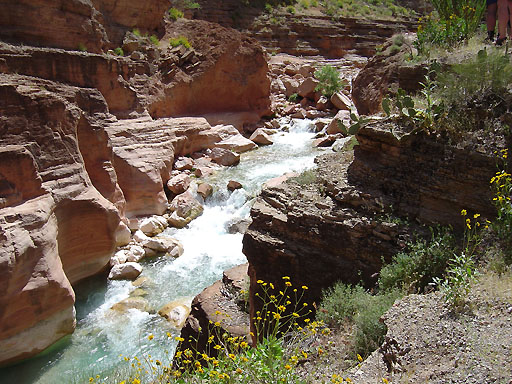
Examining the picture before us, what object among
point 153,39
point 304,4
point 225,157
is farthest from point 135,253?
point 304,4

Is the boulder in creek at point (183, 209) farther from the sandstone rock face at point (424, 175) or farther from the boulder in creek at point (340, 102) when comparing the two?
the boulder in creek at point (340, 102)

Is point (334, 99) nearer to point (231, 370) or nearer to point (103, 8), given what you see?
point (103, 8)

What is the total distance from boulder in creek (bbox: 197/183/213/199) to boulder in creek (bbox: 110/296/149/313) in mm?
4725

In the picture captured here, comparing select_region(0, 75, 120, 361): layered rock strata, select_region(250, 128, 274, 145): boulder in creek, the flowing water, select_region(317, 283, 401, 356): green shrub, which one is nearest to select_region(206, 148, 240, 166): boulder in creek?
the flowing water

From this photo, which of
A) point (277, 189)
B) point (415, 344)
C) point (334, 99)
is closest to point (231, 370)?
point (415, 344)

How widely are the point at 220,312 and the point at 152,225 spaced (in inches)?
223

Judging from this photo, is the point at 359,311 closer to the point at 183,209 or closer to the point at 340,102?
the point at 183,209

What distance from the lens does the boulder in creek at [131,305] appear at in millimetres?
8508

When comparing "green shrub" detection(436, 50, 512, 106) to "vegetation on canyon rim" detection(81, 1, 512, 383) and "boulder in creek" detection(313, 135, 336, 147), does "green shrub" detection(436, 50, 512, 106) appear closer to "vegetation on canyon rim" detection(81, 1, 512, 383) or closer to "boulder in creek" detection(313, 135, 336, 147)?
"vegetation on canyon rim" detection(81, 1, 512, 383)

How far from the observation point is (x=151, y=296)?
897 cm

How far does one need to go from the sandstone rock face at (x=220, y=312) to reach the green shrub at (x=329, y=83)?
14857mm

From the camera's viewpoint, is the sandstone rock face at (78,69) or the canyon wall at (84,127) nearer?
the canyon wall at (84,127)

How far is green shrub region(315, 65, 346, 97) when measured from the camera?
66.7 feet

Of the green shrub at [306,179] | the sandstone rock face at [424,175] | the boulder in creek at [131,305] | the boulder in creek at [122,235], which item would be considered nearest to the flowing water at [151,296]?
the boulder in creek at [131,305]
